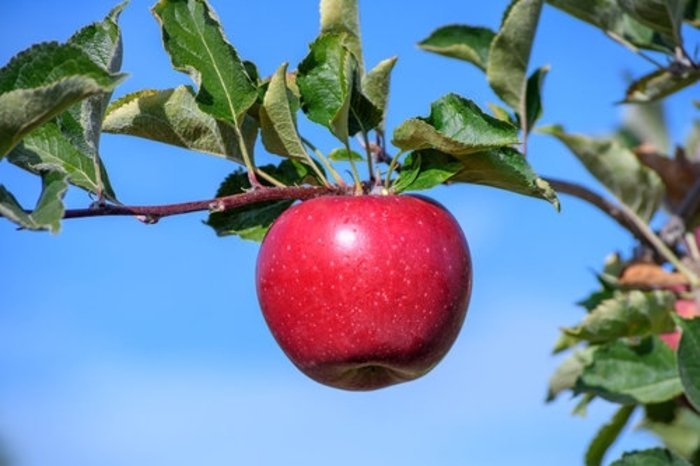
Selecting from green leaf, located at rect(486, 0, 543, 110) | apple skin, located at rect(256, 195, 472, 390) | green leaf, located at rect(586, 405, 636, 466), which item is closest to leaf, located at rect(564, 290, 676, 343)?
green leaf, located at rect(586, 405, 636, 466)

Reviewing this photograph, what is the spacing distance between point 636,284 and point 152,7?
1155mm

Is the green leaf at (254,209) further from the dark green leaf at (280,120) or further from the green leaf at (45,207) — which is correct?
the green leaf at (45,207)

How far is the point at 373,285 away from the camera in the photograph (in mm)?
1389

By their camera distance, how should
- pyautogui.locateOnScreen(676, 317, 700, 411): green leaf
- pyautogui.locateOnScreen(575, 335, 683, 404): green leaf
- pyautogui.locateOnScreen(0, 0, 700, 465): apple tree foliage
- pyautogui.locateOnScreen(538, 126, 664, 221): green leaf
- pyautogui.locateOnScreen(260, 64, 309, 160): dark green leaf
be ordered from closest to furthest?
pyautogui.locateOnScreen(0, 0, 700, 465): apple tree foliage
pyautogui.locateOnScreen(260, 64, 309, 160): dark green leaf
pyautogui.locateOnScreen(676, 317, 700, 411): green leaf
pyautogui.locateOnScreen(575, 335, 683, 404): green leaf
pyautogui.locateOnScreen(538, 126, 664, 221): green leaf

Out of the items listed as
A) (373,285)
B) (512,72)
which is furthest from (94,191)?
(512,72)

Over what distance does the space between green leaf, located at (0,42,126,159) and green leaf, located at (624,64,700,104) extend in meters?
1.14

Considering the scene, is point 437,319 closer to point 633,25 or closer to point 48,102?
point 48,102

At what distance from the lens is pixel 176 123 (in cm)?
146

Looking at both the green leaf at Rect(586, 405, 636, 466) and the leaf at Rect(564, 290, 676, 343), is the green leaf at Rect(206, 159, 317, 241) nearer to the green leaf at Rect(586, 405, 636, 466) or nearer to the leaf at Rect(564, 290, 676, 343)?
the leaf at Rect(564, 290, 676, 343)

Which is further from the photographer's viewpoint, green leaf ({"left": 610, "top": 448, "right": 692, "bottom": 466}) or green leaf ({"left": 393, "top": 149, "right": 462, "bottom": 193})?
green leaf ({"left": 610, "top": 448, "right": 692, "bottom": 466})

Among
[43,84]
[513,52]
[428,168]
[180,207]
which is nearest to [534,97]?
[513,52]

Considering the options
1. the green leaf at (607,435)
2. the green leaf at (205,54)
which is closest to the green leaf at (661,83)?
the green leaf at (607,435)

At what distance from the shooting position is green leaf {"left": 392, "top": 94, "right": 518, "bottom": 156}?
1.33m

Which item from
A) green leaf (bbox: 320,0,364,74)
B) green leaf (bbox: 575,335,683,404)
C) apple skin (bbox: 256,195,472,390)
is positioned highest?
green leaf (bbox: 320,0,364,74)
